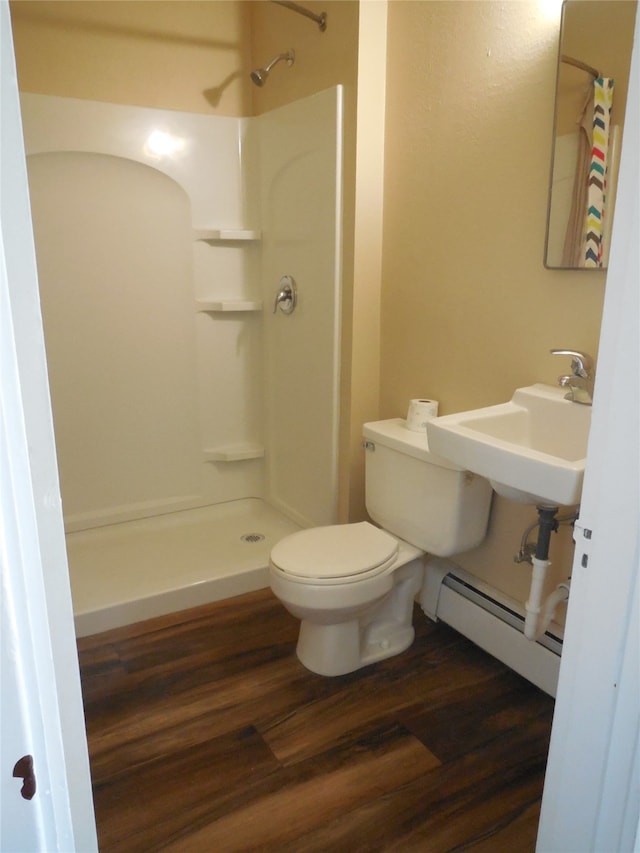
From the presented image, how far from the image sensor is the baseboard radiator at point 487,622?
190 cm

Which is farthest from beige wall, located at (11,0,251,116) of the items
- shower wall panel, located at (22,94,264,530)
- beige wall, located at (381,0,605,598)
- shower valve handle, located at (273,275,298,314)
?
beige wall, located at (381,0,605,598)

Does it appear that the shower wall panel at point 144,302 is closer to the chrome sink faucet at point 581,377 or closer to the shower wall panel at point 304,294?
the shower wall panel at point 304,294

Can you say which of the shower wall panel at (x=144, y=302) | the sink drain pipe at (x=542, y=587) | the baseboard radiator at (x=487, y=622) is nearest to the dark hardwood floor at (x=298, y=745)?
the baseboard radiator at (x=487, y=622)

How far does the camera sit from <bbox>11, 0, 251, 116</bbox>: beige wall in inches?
93.0

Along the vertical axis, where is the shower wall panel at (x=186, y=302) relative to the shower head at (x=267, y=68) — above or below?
below

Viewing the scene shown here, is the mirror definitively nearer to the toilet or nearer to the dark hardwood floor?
the toilet

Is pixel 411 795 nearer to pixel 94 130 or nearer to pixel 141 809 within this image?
pixel 141 809

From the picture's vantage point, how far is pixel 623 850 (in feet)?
2.80

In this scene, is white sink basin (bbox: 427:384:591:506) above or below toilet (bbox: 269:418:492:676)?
above

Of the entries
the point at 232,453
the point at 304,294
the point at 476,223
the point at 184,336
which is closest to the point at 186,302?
the point at 184,336

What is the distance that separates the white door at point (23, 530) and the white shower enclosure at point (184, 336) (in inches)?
69.0

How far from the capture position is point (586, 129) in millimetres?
1602

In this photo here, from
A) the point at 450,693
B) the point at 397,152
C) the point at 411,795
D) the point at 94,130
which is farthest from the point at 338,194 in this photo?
the point at 411,795

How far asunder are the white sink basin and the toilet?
204 millimetres
